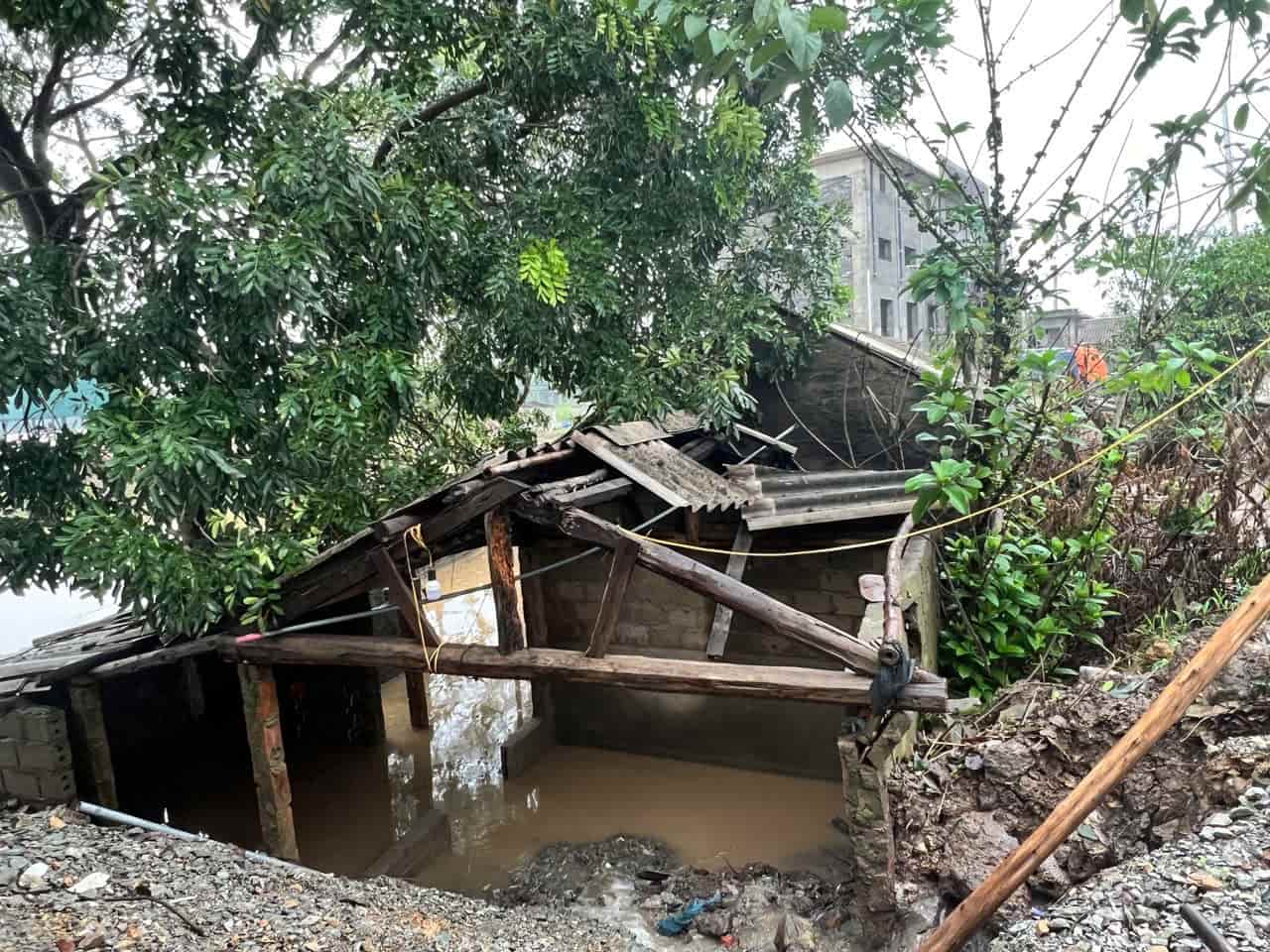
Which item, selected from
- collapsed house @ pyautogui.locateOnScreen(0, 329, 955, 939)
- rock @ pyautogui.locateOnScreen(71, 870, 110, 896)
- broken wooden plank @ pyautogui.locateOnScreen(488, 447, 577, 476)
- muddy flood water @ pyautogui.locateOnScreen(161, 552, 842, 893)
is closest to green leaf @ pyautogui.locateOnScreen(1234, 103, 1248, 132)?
collapsed house @ pyautogui.locateOnScreen(0, 329, 955, 939)

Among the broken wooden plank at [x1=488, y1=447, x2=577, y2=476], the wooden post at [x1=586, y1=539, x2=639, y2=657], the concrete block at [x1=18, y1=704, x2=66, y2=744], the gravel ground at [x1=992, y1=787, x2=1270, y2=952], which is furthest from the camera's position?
the concrete block at [x1=18, y1=704, x2=66, y2=744]

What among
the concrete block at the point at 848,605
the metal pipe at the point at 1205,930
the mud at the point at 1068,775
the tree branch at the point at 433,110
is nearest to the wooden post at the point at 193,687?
the tree branch at the point at 433,110

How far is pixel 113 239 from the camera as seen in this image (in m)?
5.61

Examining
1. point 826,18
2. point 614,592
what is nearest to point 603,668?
point 614,592

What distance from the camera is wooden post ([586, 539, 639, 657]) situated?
16.0 feet

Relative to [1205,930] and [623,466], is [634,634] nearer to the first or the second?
[623,466]

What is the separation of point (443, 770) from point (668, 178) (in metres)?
6.93

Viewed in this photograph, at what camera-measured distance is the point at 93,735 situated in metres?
6.23

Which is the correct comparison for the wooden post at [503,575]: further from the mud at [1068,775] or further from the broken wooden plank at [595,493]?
the mud at [1068,775]

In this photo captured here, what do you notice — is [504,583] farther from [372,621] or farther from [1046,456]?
[1046,456]

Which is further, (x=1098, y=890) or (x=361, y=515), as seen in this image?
(x=361, y=515)

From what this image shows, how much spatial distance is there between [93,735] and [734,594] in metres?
5.25

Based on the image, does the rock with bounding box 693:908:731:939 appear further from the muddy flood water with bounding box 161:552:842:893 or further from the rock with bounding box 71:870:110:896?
the rock with bounding box 71:870:110:896

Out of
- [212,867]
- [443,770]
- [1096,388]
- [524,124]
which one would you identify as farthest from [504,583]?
[1096,388]
